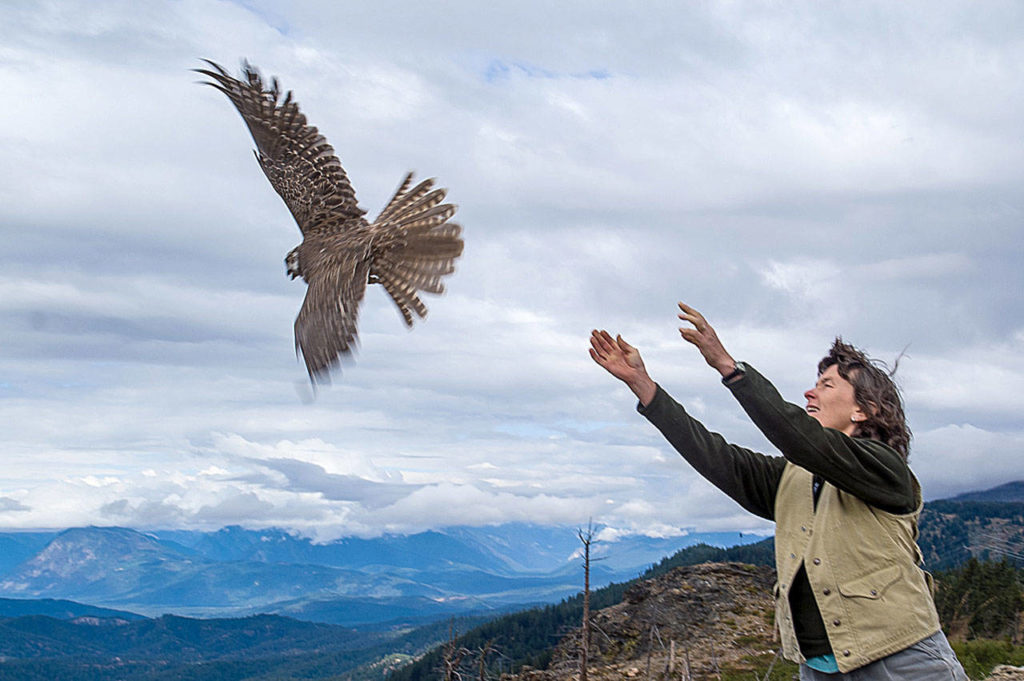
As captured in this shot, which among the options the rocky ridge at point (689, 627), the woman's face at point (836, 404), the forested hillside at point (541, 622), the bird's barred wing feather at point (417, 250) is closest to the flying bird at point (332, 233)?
the bird's barred wing feather at point (417, 250)

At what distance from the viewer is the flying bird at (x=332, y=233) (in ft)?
19.3

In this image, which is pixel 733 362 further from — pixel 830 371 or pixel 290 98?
pixel 290 98

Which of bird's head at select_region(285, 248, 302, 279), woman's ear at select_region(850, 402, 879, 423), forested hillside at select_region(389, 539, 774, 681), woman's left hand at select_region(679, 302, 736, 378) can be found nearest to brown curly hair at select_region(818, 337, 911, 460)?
woman's ear at select_region(850, 402, 879, 423)

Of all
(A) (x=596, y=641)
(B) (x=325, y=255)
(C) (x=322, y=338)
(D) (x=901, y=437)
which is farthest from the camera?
(A) (x=596, y=641)

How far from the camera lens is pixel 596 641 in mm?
31125

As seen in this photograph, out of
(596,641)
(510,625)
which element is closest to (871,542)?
(596,641)

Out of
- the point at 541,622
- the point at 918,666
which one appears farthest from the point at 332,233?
the point at 541,622

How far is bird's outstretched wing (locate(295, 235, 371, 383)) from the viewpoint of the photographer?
549 cm

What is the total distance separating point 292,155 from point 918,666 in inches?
291

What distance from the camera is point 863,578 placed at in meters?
4.18

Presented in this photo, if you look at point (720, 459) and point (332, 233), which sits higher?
point (332, 233)

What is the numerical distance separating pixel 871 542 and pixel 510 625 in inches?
5887

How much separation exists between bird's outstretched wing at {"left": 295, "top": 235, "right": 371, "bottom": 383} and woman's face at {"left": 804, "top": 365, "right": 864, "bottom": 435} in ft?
8.77

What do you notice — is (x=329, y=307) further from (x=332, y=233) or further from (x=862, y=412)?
(x=862, y=412)
